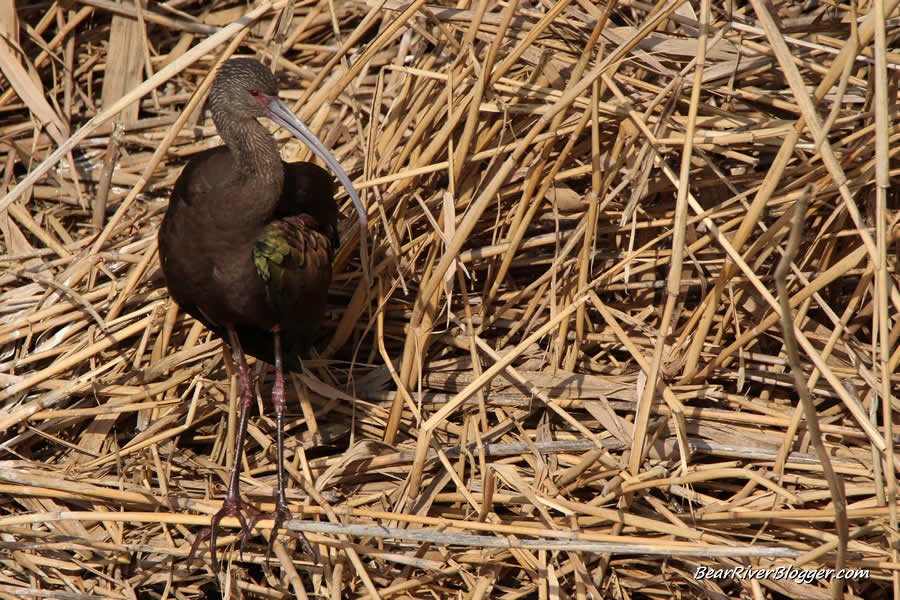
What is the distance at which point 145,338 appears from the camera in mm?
3363

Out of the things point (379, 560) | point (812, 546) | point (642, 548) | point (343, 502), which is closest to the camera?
point (642, 548)

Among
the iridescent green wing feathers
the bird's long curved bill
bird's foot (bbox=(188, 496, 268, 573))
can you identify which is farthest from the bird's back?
bird's foot (bbox=(188, 496, 268, 573))

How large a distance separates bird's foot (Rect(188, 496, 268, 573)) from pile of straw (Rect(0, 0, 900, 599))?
74mm

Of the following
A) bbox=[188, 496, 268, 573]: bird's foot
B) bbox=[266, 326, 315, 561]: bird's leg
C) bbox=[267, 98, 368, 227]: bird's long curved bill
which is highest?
bbox=[267, 98, 368, 227]: bird's long curved bill

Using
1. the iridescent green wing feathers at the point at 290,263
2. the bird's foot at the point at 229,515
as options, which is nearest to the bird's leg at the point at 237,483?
the bird's foot at the point at 229,515

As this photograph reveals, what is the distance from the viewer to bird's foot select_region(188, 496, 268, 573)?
9.47ft

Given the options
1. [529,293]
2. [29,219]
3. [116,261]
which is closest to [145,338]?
[116,261]

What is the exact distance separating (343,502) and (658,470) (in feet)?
3.93

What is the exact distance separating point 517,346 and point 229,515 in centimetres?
121

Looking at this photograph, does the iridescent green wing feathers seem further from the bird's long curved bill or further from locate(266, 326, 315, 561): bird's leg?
the bird's long curved bill

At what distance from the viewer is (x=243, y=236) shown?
2.87m

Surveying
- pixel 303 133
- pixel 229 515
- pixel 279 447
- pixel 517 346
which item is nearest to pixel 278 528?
pixel 229 515

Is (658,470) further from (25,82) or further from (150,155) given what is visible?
(25,82)

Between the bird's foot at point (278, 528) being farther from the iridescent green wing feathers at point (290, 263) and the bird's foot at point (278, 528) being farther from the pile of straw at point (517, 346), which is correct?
the iridescent green wing feathers at point (290, 263)
